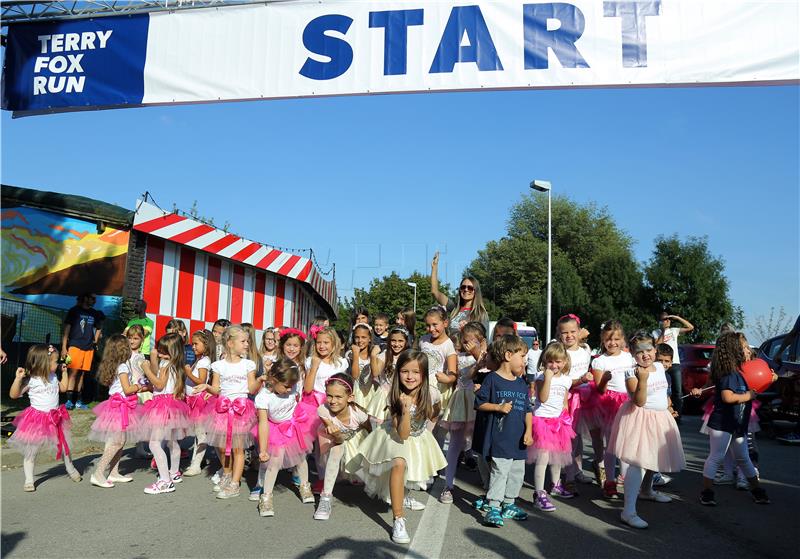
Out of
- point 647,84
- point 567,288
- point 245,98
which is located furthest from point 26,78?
point 567,288

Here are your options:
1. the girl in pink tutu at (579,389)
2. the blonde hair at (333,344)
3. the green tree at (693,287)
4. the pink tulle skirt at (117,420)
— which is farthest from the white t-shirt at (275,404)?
the green tree at (693,287)

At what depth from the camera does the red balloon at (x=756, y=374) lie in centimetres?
646

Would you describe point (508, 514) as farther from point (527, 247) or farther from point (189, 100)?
point (527, 247)

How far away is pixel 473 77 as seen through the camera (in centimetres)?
671

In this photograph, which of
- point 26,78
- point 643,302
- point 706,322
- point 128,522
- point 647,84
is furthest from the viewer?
point 643,302

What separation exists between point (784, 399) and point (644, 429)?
20.6ft

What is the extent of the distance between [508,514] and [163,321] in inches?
409

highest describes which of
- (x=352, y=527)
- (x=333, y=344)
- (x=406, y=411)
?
(x=333, y=344)

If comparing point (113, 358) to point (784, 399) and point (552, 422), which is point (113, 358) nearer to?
point (552, 422)

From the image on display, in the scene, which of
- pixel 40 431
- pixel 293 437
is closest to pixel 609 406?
pixel 293 437

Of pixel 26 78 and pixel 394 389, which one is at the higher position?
pixel 26 78

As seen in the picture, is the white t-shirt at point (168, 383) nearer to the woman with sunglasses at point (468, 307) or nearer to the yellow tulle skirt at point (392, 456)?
the yellow tulle skirt at point (392, 456)

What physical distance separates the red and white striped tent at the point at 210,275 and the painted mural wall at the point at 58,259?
2.40 ft

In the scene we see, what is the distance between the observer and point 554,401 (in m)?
6.08
